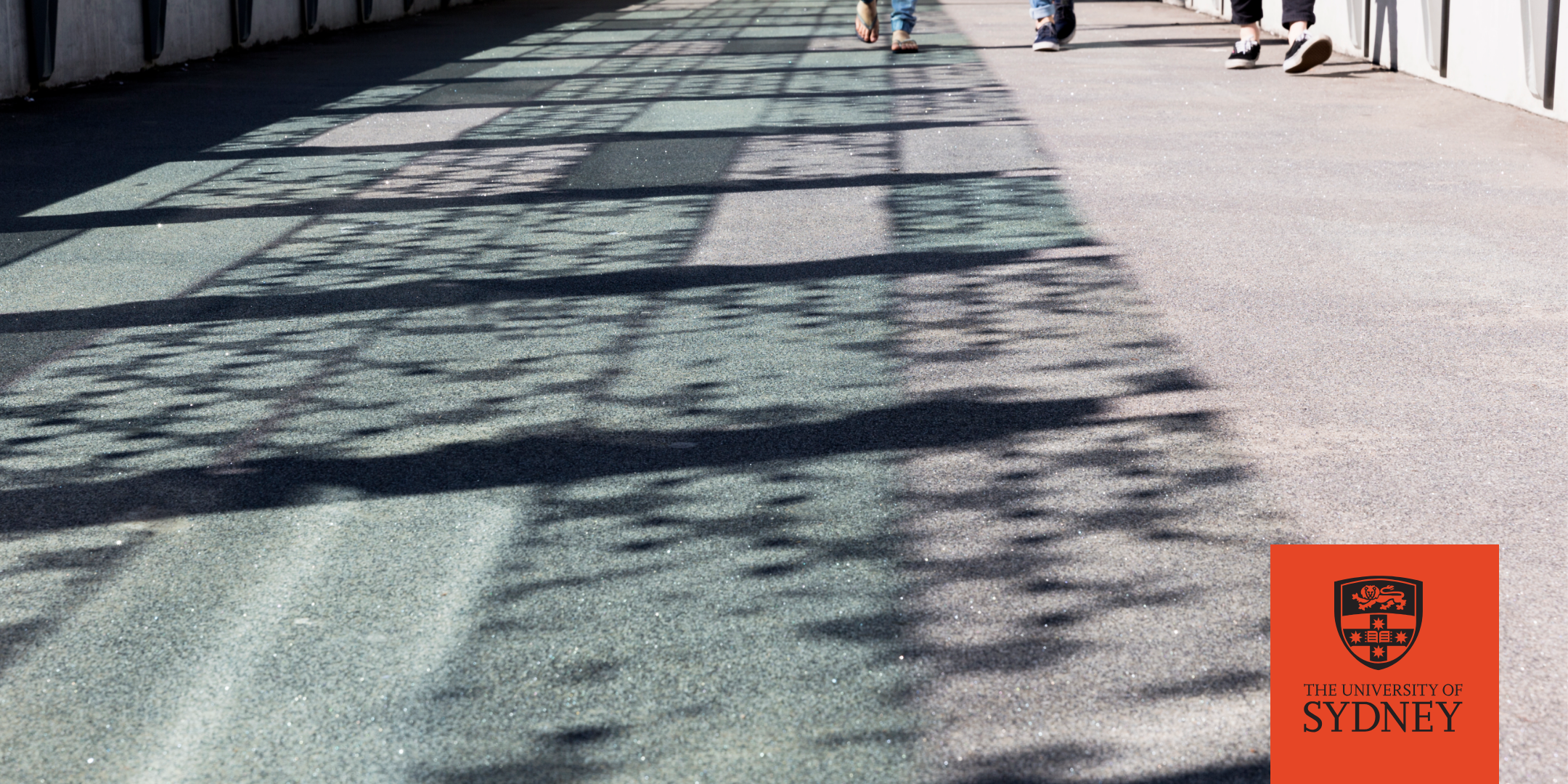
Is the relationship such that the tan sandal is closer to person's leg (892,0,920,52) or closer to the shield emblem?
person's leg (892,0,920,52)

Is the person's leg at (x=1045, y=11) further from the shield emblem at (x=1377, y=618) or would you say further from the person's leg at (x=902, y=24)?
the shield emblem at (x=1377, y=618)

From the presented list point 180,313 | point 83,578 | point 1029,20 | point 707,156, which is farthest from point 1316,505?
point 1029,20

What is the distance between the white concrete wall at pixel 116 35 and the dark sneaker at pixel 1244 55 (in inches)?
381

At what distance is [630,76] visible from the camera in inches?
606

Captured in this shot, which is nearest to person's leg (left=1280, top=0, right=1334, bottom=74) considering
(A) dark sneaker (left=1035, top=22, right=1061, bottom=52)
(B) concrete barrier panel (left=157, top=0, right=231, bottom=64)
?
(A) dark sneaker (left=1035, top=22, right=1061, bottom=52)

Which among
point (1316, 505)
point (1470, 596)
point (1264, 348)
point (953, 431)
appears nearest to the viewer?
point (1470, 596)

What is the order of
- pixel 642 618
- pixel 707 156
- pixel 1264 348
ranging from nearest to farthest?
pixel 642 618 → pixel 1264 348 → pixel 707 156

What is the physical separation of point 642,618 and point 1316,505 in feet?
5.07

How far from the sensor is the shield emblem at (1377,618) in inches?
96.4

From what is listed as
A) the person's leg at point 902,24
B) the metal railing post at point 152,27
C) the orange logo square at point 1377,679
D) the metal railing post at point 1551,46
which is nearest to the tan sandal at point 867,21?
the person's leg at point 902,24

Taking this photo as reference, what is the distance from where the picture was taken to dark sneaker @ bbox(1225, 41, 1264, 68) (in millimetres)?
14516

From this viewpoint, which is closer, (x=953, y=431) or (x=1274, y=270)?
(x=953, y=431)

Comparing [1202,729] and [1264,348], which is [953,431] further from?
[1202,729]

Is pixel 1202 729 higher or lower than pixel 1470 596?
lower
